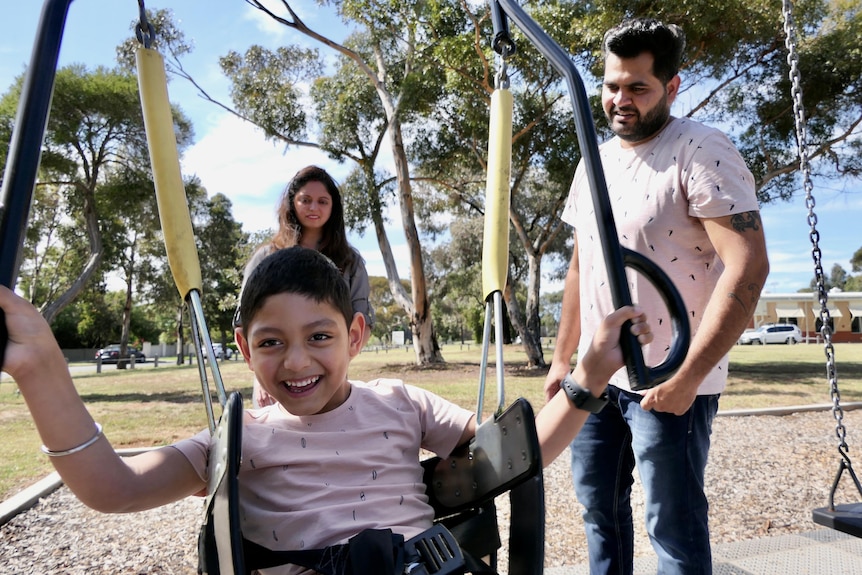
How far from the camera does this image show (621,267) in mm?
1088

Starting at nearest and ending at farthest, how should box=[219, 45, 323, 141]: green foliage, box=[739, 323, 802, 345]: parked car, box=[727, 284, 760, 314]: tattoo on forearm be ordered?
box=[727, 284, 760, 314]: tattoo on forearm
box=[219, 45, 323, 141]: green foliage
box=[739, 323, 802, 345]: parked car

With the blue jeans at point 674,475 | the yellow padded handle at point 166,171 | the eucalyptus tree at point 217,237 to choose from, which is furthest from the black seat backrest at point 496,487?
the eucalyptus tree at point 217,237

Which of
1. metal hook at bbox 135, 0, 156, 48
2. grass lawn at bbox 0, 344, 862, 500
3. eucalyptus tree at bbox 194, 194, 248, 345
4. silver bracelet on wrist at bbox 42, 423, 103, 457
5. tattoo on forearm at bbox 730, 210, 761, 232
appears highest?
eucalyptus tree at bbox 194, 194, 248, 345

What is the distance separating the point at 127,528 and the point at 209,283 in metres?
29.0

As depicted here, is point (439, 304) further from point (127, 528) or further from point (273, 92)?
point (127, 528)

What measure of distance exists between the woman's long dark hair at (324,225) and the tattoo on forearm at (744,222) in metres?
1.55

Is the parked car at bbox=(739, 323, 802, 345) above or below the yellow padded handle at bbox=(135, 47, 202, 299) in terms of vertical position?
below

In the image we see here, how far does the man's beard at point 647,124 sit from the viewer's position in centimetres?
Result: 179

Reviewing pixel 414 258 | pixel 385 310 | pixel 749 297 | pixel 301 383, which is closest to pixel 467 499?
pixel 301 383

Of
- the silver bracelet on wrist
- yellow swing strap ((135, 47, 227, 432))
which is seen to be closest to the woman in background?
yellow swing strap ((135, 47, 227, 432))

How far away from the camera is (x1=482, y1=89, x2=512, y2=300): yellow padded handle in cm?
132

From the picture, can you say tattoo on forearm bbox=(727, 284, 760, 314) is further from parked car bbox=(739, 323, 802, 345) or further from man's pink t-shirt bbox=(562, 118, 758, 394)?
parked car bbox=(739, 323, 802, 345)

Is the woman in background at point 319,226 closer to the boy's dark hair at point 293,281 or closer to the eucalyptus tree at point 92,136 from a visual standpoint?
the boy's dark hair at point 293,281

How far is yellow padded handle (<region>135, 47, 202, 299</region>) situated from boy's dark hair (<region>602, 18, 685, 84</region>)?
1.15 m
